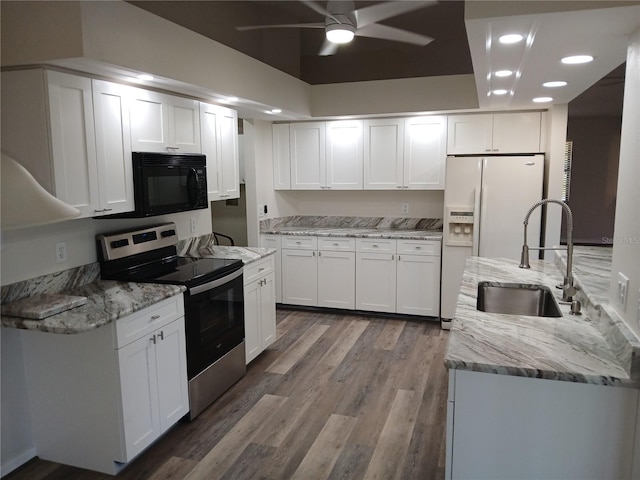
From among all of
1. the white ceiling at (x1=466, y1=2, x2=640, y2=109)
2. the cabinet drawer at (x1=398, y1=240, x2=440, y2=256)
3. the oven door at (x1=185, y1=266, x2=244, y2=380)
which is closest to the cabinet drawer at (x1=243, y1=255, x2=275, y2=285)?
the oven door at (x1=185, y1=266, x2=244, y2=380)

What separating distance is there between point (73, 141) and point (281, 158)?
3167 millimetres

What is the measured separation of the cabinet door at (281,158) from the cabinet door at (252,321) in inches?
78.0

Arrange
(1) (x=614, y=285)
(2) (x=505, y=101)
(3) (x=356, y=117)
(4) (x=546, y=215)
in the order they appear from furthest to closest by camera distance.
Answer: (3) (x=356, y=117)
(4) (x=546, y=215)
(2) (x=505, y=101)
(1) (x=614, y=285)

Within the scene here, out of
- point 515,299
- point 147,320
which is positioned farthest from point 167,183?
point 515,299

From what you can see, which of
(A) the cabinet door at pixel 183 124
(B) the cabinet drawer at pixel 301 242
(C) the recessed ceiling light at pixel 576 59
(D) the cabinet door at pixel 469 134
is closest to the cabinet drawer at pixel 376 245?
(B) the cabinet drawer at pixel 301 242

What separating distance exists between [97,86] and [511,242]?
3.64 metres

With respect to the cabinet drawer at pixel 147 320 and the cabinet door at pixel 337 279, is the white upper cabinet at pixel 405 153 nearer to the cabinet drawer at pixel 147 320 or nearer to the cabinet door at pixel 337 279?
the cabinet door at pixel 337 279

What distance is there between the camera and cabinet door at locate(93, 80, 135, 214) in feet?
8.78

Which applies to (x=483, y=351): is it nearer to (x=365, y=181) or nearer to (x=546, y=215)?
(x=546, y=215)

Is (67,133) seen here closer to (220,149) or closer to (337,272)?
(220,149)

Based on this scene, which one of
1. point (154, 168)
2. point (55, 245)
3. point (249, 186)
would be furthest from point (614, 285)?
point (249, 186)

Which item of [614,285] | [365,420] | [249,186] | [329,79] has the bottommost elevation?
[365,420]

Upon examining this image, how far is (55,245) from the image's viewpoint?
2738 millimetres

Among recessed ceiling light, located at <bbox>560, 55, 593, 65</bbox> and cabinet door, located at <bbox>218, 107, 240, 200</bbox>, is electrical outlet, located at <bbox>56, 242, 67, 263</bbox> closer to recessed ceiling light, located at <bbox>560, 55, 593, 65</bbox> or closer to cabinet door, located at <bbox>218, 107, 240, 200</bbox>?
cabinet door, located at <bbox>218, 107, 240, 200</bbox>
